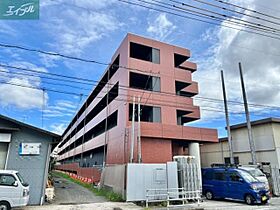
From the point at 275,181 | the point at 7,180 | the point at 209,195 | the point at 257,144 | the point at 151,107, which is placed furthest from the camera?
the point at 151,107

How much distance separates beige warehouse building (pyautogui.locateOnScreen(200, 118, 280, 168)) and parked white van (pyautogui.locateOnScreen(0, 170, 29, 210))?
745 inches

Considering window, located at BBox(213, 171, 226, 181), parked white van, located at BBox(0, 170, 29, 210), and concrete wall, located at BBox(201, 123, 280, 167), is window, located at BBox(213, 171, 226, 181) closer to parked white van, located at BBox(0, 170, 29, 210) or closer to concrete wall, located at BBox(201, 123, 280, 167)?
concrete wall, located at BBox(201, 123, 280, 167)

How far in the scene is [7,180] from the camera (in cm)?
1054

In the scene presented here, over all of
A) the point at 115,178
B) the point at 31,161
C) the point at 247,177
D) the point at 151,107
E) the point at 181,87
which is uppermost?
the point at 181,87

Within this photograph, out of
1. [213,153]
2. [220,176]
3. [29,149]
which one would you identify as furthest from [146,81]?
[29,149]

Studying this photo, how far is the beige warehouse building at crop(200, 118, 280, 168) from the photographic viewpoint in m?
20.8

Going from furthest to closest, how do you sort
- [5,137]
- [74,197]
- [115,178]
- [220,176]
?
[220,176] < [115,178] < [74,197] < [5,137]

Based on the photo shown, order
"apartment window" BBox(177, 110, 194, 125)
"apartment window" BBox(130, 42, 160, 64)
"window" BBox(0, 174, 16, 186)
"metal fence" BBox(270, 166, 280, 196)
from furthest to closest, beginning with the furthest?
"apartment window" BBox(177, 110, 194, 125) < "apartment window" BBox(130, 42, 160, 64) < "metal fence" BBox(270, 166, 280, 196) < "window" BBox(0, 174, 16, 186)

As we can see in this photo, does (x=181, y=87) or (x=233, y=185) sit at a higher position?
(x=181, y=87)

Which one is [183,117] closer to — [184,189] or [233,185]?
[233,185]

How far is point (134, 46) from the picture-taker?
24.8 metres

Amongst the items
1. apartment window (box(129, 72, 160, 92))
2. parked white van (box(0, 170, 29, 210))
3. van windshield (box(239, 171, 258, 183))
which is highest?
apartment window (box(129, 72, 160, 92))

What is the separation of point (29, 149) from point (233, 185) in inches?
491

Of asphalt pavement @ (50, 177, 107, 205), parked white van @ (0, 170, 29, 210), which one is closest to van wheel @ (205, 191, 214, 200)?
asphalt pavement @ (50, 177, 107, 205)
